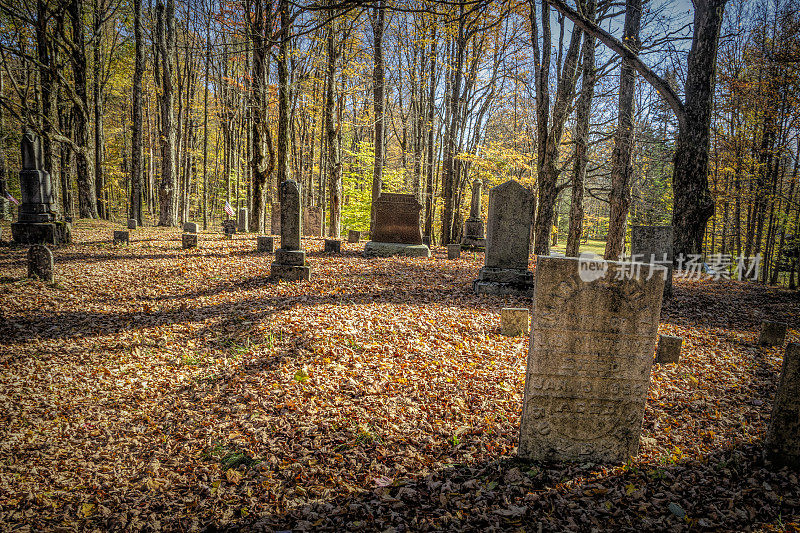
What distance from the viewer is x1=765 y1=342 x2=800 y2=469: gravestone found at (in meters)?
3.00

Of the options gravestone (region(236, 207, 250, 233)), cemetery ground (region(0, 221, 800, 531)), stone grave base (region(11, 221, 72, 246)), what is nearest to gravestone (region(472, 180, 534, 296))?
cemetery ground (region(0, 221, 800, 531))

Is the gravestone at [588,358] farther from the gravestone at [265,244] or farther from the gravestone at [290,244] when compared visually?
the gravestone at [265,244]

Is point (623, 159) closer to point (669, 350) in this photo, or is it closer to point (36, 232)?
point (669, 350)

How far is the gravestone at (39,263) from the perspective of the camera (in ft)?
24.3

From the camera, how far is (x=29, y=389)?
4344mm

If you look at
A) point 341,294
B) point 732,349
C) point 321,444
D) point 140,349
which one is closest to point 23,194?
point 140,349

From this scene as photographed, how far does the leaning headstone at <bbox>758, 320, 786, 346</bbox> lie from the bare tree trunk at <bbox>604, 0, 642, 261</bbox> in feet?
13.2

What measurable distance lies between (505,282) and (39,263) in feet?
30.9

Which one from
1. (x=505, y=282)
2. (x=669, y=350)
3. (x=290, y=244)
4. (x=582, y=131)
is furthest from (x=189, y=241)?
(x=582, y=131)

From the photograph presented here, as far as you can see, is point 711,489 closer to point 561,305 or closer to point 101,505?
point 561,305

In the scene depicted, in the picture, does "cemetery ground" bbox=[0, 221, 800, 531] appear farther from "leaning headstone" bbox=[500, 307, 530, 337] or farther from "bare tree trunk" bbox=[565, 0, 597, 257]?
"bare tree trunk" bbox=[565, 0, 597, 257]

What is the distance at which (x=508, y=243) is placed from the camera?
849 centimetres

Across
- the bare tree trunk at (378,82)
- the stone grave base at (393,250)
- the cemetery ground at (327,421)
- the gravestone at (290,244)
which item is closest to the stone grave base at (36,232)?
the cemetery ground at (327,421)

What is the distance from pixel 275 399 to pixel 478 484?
2.37 meters
